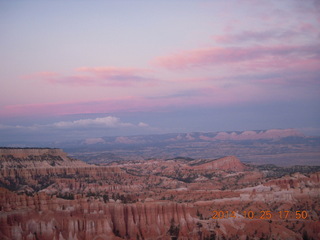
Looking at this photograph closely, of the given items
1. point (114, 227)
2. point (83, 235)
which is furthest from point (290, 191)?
point (83, 235)

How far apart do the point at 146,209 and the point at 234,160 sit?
317 ft

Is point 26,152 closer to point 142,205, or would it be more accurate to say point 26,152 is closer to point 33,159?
point 33,159

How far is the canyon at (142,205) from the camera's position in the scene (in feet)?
184

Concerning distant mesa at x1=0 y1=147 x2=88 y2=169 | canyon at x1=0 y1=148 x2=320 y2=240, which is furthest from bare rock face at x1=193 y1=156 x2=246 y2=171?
distant mesa at x1=0 y1=147 x2=88 y2=169

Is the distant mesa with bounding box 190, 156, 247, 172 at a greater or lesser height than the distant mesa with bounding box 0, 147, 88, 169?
lesser

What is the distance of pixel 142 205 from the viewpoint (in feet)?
214
